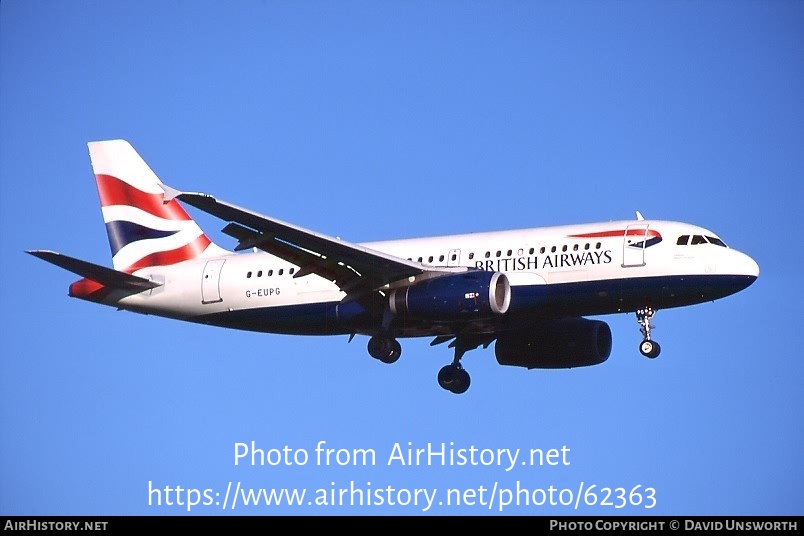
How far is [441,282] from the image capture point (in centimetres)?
5288

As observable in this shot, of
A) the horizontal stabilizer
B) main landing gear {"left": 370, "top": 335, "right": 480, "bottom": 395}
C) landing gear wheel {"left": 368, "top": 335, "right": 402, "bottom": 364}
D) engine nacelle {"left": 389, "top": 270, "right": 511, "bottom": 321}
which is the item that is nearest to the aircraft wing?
engine nacelle {"left": 389, "top": 270, "right": 511, "bottom": 321}

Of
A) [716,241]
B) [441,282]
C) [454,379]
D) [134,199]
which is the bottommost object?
[454,379]

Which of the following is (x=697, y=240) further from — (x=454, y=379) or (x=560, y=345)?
(x=454, y=379)

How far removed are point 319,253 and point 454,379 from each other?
308 inches

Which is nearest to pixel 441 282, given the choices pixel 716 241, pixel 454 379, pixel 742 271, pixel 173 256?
pixel 454 379

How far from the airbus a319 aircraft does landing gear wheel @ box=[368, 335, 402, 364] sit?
0.04 m

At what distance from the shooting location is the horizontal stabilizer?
52.8 meters

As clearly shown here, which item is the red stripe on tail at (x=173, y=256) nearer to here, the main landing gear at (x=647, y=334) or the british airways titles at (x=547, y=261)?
the british airways titles at (x=547, y=261)

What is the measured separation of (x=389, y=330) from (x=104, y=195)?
13.7 m

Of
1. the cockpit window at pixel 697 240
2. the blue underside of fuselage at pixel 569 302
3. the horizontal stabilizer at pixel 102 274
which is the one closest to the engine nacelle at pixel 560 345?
the blue underside of fuselage at pixel 569 302

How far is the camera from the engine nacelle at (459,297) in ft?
171
